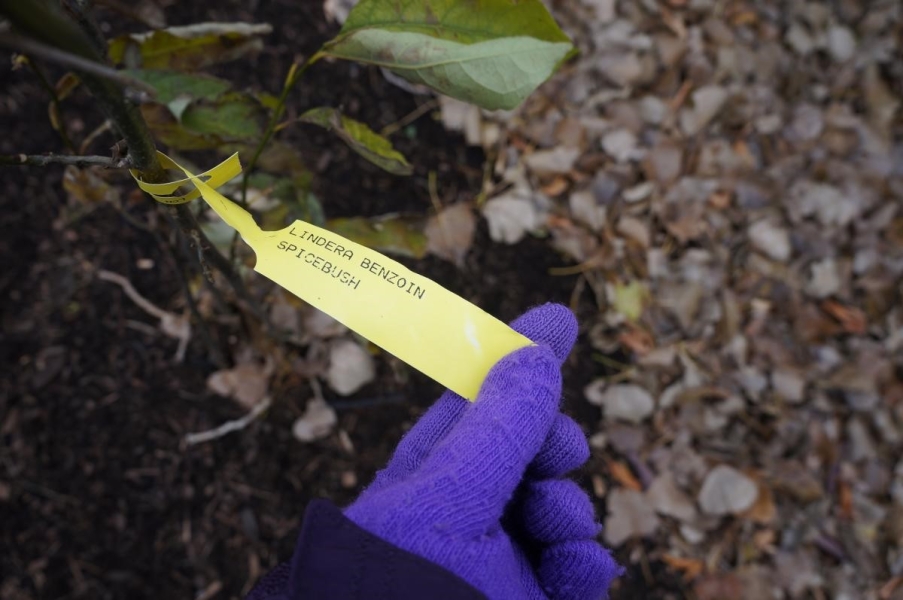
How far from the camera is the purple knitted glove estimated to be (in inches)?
23.4

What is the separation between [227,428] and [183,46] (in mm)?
725

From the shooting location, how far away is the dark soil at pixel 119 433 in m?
1.14

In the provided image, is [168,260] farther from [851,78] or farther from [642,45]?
[851,78]

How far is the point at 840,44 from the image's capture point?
167 centimetres

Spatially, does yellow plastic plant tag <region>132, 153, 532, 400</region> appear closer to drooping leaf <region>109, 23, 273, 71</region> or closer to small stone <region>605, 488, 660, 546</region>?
drooping leaf <region>109, 23, 273, 71</region>

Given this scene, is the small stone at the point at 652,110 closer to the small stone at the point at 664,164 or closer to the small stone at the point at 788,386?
the small stone at the point at 664,164

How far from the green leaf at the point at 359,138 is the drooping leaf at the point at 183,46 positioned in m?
0.19

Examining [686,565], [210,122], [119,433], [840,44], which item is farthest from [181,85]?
[840,44]

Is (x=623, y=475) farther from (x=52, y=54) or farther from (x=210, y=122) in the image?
(x=52, y=54)

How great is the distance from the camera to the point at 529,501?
2.39 feet

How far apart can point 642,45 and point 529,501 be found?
1262 millimetres

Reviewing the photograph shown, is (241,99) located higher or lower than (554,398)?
higher

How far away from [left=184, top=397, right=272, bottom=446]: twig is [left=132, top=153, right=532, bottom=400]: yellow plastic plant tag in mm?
700

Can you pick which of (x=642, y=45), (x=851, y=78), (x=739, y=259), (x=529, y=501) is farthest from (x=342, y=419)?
(x=851, y=78)
